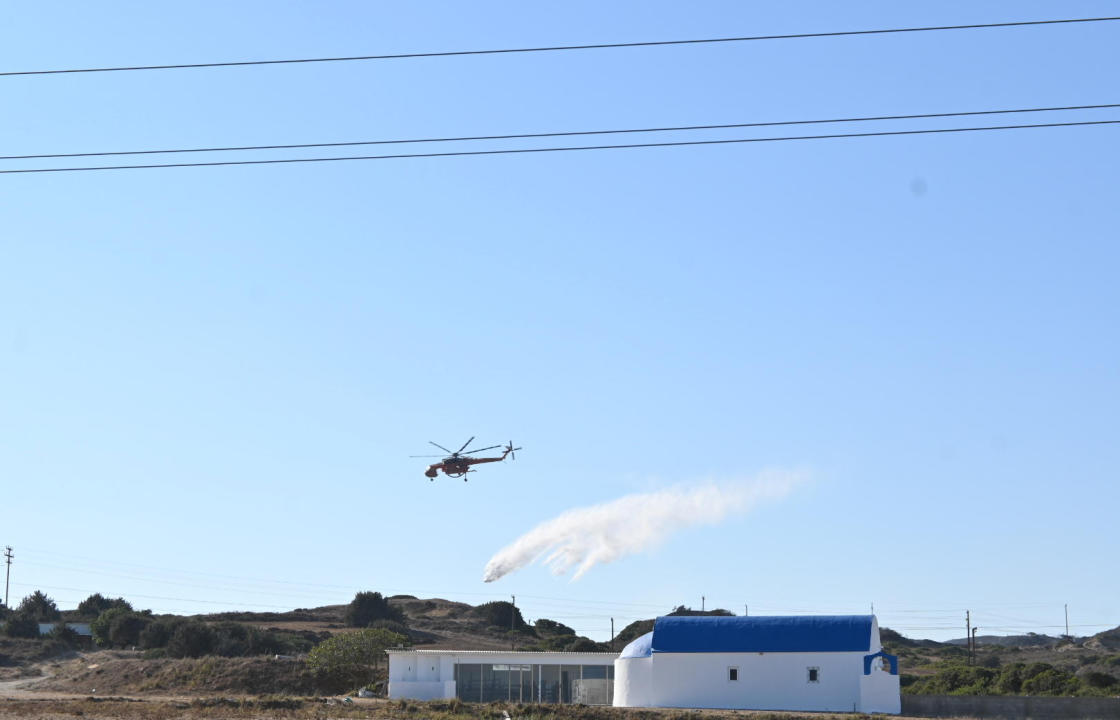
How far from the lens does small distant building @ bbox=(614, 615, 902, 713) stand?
Result: 58.2 meters

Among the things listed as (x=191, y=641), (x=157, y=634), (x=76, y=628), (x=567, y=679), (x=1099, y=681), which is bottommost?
(x=1099, y=681)

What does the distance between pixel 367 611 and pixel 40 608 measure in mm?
31755

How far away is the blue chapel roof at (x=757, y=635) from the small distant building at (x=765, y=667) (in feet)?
0.15

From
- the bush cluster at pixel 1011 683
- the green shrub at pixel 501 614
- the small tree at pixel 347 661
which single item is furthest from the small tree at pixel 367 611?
the bush cluster at pixel 1011 683

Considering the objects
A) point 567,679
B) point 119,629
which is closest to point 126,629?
point 119,629

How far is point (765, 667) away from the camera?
59219 millimetres

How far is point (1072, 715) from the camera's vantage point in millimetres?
57094

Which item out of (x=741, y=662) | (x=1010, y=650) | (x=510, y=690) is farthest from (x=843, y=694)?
(x=1010, y=650)

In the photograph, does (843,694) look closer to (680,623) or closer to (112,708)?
(680,623)

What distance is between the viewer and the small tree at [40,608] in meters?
126

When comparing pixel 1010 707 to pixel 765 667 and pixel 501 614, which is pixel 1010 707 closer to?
pixel 765 667

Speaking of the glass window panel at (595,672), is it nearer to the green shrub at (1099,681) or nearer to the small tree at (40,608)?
the green shrub at (1099,681)

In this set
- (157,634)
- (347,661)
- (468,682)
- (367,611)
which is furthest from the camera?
(367,611)

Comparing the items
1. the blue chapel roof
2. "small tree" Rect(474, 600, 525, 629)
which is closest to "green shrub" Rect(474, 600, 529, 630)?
"small tree" Rect(474, 600, 525, 629)
